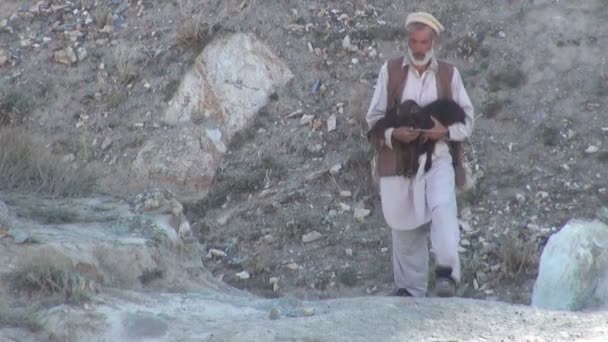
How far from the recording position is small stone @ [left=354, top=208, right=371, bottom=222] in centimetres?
864

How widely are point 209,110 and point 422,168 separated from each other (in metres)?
3.56

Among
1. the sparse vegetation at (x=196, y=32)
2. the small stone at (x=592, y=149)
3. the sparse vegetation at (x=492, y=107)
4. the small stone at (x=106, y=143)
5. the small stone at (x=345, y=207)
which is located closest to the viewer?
the small stone at (x=345, y=207)

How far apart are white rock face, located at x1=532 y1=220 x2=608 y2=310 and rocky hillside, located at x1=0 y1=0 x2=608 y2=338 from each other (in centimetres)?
124

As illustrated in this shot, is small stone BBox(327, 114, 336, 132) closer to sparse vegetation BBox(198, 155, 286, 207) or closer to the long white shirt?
sparse vegetation BBox(198, 155, 286, 207)

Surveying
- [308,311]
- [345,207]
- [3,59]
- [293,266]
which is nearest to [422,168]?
[308,311]

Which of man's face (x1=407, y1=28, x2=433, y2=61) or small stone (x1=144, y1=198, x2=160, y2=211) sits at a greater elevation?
man's face (x1=407, y1=28, x2=433, y2=61)

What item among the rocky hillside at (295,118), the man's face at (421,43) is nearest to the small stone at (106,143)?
the rocky hillside at (295,118)

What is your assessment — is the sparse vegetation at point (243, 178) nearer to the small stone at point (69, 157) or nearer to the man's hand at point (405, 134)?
the small stone at point (69, 157)

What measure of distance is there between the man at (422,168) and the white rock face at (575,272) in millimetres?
475

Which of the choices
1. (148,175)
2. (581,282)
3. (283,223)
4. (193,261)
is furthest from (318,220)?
(581,282)

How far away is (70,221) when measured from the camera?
670cm

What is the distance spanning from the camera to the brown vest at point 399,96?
6.54 meters

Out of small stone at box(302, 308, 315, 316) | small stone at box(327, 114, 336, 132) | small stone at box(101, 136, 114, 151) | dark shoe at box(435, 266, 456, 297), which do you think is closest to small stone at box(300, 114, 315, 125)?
small stone at box(327, 114, 336, 132)

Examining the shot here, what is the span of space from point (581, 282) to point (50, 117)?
524cm
